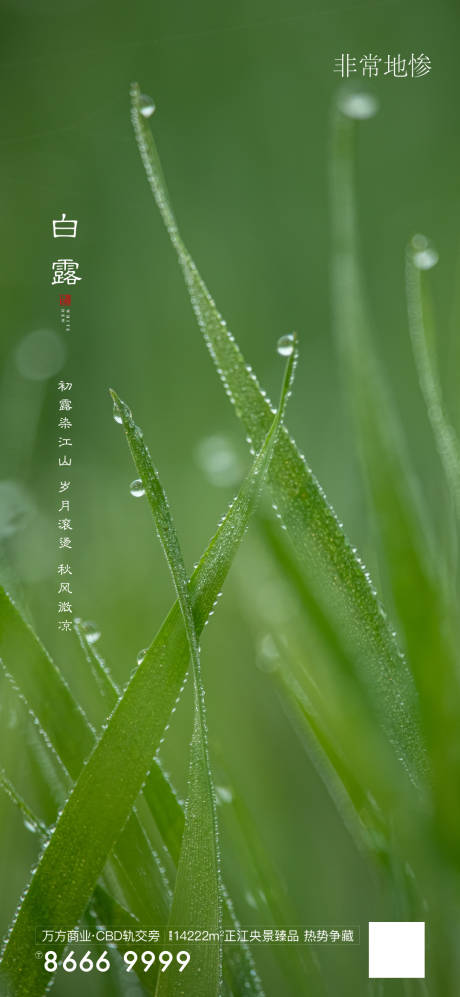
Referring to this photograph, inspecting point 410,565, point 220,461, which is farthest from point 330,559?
point 220,461

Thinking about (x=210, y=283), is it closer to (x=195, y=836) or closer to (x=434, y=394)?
(x=434, y=394)

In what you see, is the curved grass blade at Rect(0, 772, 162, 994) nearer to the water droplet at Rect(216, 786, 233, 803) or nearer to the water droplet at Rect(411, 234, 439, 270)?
the water droplet at Rect(216, 786, 233, 803)

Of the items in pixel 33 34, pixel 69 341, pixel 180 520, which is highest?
pixel 33 34

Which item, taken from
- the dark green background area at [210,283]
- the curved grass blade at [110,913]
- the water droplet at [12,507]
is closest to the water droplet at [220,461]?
the dark green background area at [210,283]

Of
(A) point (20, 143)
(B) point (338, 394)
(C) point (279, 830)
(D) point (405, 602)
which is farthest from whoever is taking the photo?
(B) point (338, 394)

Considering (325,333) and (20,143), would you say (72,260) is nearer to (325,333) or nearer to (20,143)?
(20,143)

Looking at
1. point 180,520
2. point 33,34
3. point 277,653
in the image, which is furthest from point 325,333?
point 277,653

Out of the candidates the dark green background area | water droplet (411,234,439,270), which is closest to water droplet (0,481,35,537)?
the dark green background area
